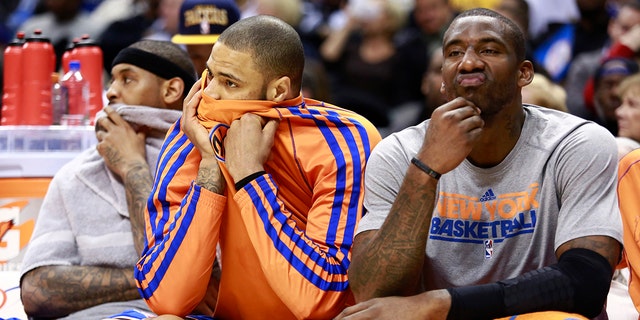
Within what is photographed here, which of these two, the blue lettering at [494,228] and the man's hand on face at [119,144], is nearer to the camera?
the blue lettering at [494,228]

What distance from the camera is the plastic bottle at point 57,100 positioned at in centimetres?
498

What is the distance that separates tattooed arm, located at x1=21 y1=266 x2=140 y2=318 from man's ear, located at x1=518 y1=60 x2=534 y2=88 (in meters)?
1.63

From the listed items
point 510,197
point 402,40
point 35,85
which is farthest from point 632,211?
point 402,40

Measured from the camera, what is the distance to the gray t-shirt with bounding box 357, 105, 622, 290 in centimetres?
299

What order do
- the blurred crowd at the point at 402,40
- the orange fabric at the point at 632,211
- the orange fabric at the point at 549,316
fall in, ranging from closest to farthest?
1. the orange fabric at the point at 549,316
2. the orange fabric at the point at 632,211
3. the blurred crowd at the point at 402,40

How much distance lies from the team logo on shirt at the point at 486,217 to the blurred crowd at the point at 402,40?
3.21 meters

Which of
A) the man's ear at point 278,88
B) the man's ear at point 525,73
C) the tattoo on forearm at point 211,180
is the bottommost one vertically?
the tattoo on forearm at point 211,180

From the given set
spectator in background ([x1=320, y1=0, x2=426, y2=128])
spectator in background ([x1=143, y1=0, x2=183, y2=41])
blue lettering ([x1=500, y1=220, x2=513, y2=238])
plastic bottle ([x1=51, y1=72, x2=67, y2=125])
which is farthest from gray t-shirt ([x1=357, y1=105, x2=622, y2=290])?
Answer: spectator in background ([x1=143, y1=0, x2=183, y2=41])

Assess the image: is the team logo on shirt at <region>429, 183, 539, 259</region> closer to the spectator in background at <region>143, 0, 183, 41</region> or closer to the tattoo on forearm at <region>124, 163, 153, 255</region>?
the tattoo on forearm at <region>124, 163, 153, 255</region>

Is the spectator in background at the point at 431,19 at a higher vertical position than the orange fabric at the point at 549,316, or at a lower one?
higher

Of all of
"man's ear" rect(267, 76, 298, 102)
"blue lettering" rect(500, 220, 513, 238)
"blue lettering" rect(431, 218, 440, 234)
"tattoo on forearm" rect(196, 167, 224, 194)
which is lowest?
"blue lettering" rect(431, 218, 440, 234)

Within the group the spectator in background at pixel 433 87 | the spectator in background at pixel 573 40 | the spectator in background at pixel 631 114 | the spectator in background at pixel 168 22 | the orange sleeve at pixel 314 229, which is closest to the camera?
the orange sleeve at pixel 314 229

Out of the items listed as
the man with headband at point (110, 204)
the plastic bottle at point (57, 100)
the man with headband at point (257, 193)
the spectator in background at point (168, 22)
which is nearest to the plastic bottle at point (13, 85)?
the plastic bottle at point (57, 100)

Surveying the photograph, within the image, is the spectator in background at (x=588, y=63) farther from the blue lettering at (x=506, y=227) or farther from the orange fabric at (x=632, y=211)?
the blue lettering at (x=506, y=227)
